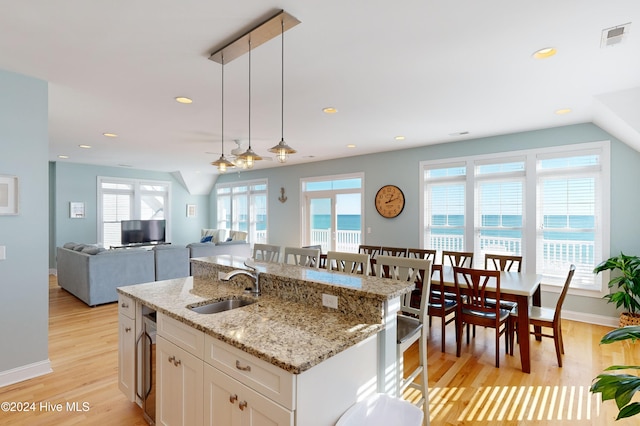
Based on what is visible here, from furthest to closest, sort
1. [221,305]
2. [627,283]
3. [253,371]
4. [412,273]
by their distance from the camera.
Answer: [627,283], [412,273], [221,305], [253,371]

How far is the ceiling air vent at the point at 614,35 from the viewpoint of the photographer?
2.07 metres

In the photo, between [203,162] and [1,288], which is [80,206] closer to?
[203,162]

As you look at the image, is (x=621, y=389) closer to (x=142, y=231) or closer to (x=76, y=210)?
(x=142, y=231)

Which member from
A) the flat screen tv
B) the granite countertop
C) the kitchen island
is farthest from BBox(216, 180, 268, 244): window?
the kitchen island

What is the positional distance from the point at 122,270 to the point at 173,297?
12.0 ft

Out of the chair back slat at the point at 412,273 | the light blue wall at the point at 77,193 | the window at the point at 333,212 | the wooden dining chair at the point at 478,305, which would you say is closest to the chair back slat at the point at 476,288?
the wooden dining chair at the point at 478,305

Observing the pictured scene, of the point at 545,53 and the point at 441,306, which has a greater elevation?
the point at 545,53

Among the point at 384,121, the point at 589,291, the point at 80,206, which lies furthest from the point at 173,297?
the point at 80,206

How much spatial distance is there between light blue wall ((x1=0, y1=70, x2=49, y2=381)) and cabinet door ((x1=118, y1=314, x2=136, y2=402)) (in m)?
1.12

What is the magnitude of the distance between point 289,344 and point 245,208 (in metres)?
8.19

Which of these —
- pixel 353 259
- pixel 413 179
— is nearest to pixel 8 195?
pixel 353 259

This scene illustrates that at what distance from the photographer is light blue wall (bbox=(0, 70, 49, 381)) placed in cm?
270

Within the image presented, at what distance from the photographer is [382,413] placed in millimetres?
1578

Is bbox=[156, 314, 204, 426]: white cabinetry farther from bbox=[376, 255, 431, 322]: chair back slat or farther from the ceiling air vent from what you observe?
the ceiling air vent
